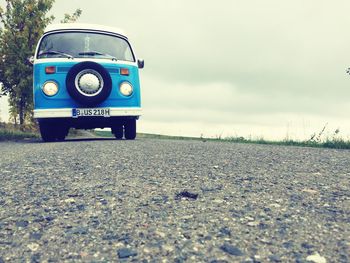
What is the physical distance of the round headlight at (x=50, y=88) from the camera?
23.7 ft

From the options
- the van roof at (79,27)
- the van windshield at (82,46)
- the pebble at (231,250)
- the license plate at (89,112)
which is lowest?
the pebble at (231,250)

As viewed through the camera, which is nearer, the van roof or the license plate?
the license plate

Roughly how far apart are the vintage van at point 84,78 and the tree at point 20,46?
6.51 meters

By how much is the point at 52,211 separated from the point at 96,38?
5.68 m

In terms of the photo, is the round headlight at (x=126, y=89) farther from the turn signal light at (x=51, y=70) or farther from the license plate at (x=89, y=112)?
the turn signal light at (x=51, y=70)

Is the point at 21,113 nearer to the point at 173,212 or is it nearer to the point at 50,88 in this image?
the point at 50,88

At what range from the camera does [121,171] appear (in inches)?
152

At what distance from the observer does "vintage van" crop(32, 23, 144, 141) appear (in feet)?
22.7

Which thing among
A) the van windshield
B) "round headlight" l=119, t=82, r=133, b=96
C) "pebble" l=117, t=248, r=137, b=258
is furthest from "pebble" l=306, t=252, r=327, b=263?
the van windshield

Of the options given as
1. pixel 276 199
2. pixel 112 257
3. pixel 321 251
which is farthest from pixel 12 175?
pixel 321 251

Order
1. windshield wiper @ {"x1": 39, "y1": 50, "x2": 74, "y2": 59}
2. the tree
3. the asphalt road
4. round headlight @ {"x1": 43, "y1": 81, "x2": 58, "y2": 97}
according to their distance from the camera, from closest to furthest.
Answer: the asphalt road
round headlight @ {"x1": 43, "y1": 81, "x2": 58, "y2": 97}
windshield wiper @ {"x1": 39, "y1": 50, "x2": 74, "y2": 59}
the tree

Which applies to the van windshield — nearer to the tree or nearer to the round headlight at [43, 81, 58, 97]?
the round headlight at [43, 81, 58, 97]

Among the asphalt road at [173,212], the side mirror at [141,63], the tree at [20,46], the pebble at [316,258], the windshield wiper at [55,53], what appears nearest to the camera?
the pebble at [316,258]

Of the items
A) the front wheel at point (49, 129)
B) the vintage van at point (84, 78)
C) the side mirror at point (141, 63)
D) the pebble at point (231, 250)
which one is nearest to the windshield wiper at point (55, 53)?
the vintage van at point (84, 78)
